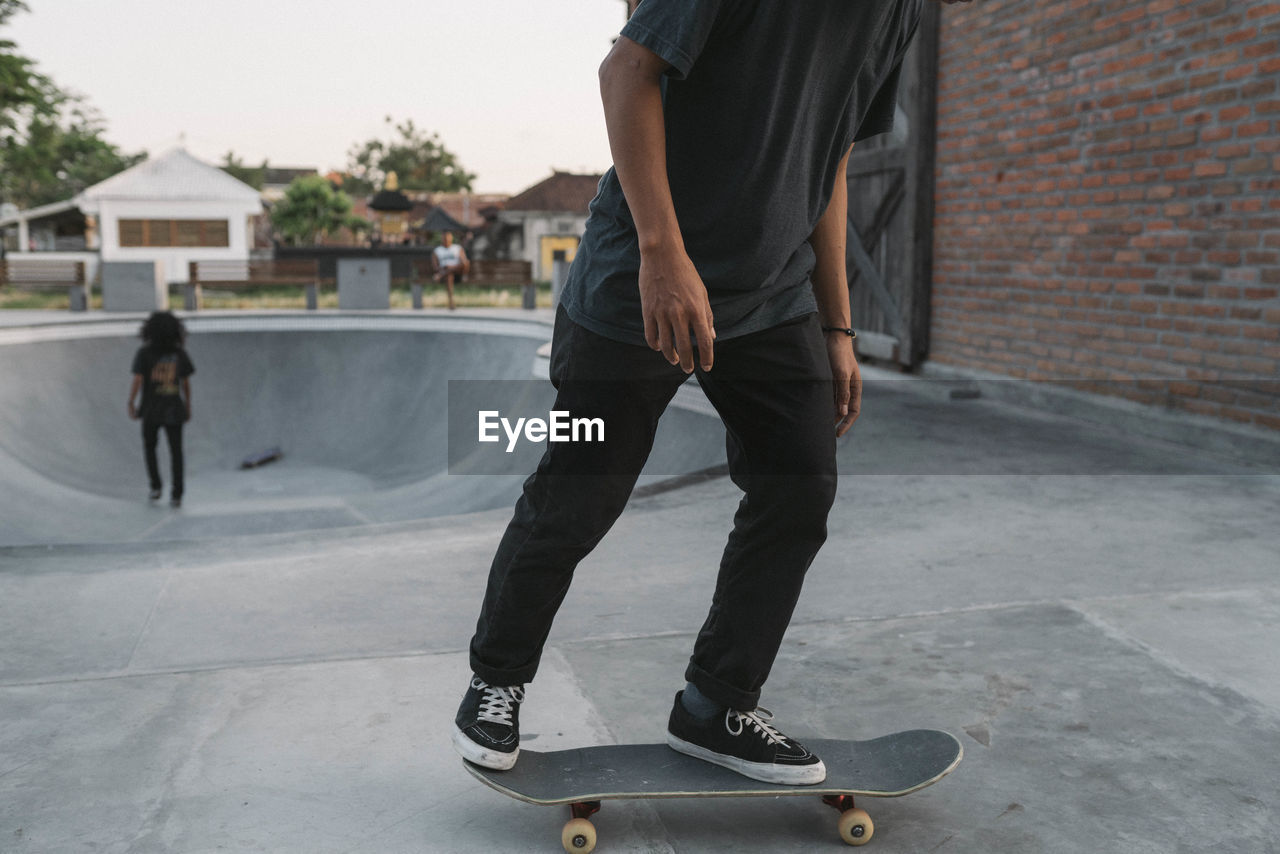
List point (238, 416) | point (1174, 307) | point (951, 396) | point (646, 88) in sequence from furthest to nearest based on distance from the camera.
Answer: point (238, 416) → point (951, 396) → point (1174, 307) → point (646, 88)

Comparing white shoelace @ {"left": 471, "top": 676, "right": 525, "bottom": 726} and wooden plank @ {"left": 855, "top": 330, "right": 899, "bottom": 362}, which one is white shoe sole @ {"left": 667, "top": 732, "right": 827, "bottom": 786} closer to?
white shoelace @ {"left": 471, "top": 676, "right": 525, "bottom": 726}

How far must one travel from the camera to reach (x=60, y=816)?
1910 millimetres

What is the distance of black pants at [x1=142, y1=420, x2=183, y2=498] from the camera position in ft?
29.2

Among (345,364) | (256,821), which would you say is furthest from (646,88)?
(345,364)

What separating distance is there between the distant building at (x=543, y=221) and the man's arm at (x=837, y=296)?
138 feet

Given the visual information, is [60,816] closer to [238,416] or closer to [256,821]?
[256,821]

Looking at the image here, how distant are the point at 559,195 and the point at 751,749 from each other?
47.7 meters

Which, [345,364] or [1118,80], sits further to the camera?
[345,364]

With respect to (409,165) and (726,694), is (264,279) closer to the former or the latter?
(726,694)

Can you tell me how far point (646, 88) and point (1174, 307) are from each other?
530 centimetres

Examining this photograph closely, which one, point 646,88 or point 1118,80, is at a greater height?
point 1118,80

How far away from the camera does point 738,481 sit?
190cm

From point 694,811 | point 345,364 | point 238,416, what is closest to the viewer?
point 694,811

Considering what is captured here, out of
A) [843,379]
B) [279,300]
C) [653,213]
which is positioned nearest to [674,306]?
[653,213]
